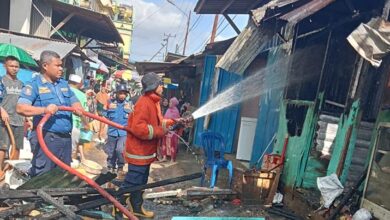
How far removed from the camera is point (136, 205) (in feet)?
14.0

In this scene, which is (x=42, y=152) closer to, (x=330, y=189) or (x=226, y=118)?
(x=330, y=189)

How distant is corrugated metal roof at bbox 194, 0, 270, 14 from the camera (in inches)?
365

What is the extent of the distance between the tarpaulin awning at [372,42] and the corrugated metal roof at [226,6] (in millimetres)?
5533

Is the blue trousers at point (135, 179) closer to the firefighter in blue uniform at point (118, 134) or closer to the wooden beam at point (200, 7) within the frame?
the firefighter in blue uniform at point (118, 134)

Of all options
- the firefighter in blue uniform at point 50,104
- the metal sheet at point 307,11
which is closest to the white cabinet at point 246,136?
the metal sheet at point 307,11

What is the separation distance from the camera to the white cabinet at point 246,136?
29.6ft

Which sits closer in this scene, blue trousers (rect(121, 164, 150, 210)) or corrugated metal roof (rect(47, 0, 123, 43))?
blue trousers (rect(121, 164, 150, 210))

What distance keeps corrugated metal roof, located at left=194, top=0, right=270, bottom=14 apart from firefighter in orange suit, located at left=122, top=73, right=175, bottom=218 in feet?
19.0

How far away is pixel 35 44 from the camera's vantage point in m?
8.59

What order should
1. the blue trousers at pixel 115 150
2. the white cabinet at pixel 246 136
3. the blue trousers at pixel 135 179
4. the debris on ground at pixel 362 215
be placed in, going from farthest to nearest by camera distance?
the white cabinet at pixel 246 136 → the blue trousers at pixel 115 150 → the blue trousers at pixel 135 179 → the debris on ground at pixel 362 215

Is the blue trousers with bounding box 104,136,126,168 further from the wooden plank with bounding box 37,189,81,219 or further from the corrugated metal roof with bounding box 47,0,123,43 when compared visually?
the corrugated metal roof with bounding box 47,0,123,43

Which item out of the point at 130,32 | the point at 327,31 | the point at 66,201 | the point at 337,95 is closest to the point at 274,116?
the point at 337,95

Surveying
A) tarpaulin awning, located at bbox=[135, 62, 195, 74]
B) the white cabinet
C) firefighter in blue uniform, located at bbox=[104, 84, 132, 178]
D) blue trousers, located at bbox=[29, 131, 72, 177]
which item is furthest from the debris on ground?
tarpaulin awning, located at bbox=[135, 62, 195, 74]

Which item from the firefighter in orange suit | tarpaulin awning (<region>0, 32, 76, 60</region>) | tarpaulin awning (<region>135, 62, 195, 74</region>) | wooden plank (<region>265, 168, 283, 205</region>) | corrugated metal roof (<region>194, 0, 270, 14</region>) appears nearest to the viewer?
the firefighter in orange suit
